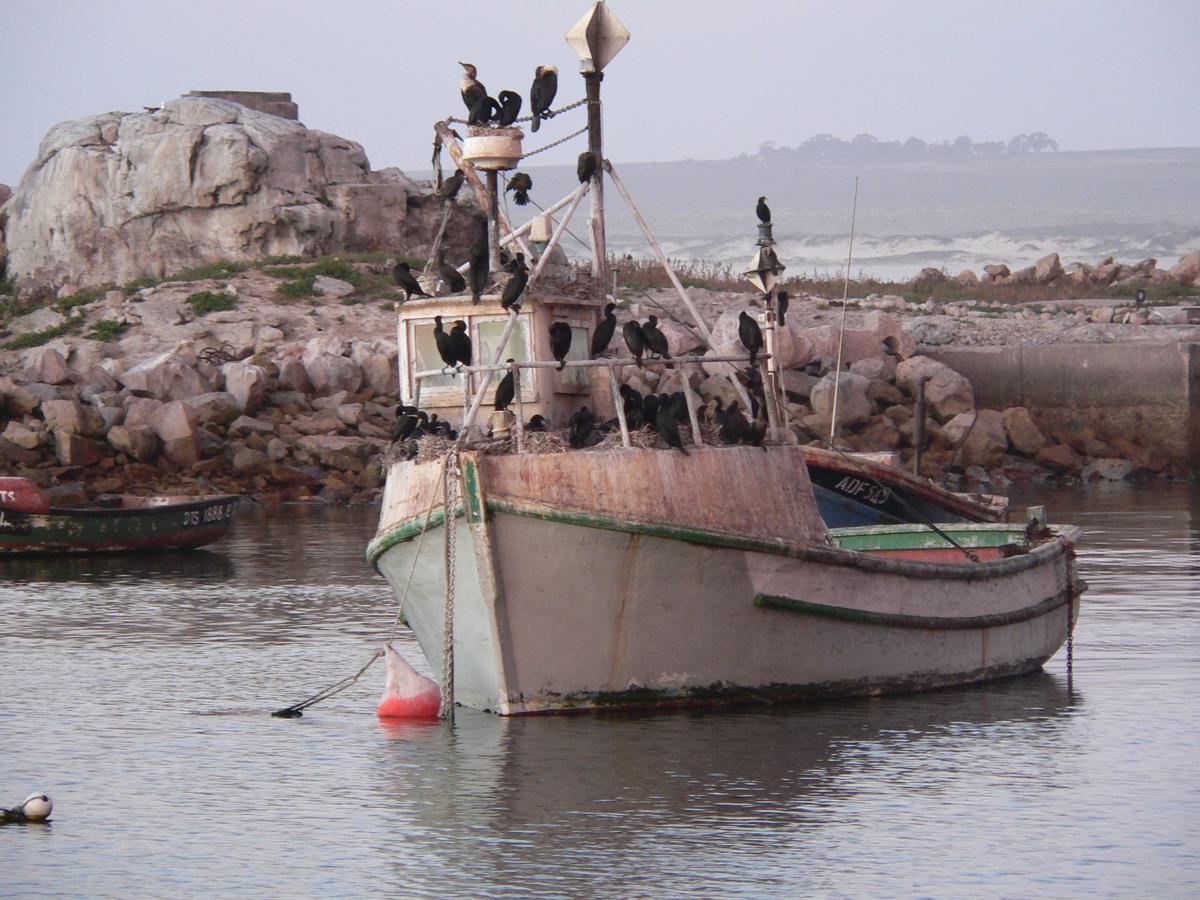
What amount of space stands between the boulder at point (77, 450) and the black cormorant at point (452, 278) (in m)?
17.1

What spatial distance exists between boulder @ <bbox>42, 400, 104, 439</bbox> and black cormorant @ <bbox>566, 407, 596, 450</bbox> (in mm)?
18869

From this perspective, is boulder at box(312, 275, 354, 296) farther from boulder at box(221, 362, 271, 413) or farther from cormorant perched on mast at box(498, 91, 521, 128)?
cormorant perched on mast at box(498, 91, 521, 128)

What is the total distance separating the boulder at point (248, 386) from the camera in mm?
31453

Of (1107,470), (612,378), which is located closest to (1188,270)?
(1107,470)

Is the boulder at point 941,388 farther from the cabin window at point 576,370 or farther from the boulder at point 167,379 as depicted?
the cabin window at point 576,370

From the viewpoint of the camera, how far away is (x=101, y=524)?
80.8 ft

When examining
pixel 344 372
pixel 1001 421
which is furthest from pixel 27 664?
pixel 1001 421

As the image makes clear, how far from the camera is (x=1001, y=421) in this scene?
34375 millimetres

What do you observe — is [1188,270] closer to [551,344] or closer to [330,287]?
[330,287]

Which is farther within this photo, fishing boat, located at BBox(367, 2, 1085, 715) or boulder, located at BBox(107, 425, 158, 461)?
boulder, located at BBox(107, 425, 158, 461)

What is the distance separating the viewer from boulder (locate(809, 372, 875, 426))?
32.3 metres

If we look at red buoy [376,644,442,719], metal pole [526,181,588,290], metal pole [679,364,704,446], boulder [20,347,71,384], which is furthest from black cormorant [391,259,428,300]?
boulder [20,347,71,384]

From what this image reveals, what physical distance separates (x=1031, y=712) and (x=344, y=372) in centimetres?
2071

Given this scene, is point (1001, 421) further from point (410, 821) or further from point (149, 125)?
point (410, 821)
